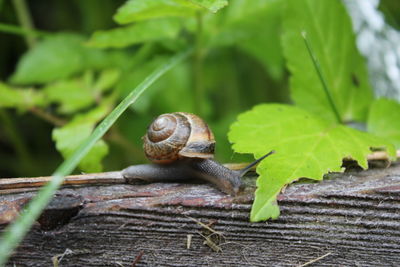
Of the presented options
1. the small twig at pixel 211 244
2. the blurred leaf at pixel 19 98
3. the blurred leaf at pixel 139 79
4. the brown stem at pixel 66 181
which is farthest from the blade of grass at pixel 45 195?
the blurred leaf at pixel 19 98

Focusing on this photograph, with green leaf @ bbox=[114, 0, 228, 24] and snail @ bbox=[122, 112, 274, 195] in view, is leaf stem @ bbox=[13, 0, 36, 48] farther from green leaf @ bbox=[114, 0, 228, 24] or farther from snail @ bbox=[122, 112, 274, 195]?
snail @ bbox=[122, 112, 274, 195]

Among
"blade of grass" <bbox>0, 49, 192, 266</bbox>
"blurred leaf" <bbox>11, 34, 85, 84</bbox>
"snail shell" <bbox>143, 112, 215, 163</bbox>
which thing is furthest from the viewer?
"blurred leaf" <bbox>11, 34, 85, 84</bbox>

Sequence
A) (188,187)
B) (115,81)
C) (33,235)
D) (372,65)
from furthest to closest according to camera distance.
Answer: (115,81), (372,65), (188,187), (33,235)

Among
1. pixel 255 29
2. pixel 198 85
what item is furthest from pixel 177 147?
pixel 255 29

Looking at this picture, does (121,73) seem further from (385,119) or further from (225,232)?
(225,232)

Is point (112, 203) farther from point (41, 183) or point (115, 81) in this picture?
point (115, 81)

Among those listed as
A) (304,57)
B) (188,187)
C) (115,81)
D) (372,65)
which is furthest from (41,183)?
(372,65)

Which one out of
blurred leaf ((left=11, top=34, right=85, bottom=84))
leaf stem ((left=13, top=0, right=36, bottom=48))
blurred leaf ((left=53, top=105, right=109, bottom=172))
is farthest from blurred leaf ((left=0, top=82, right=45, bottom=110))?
leaf stem ((left=13, top=0, right=36, bottom=48))
